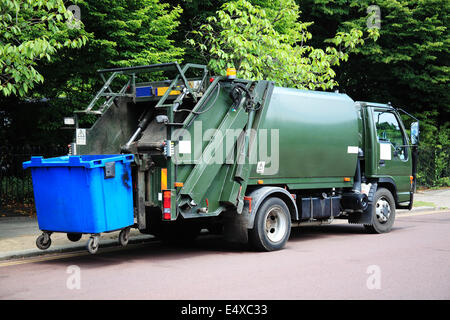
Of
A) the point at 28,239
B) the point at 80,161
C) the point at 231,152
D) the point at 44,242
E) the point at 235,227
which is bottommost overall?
the point at 28,239

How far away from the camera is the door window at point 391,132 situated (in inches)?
456

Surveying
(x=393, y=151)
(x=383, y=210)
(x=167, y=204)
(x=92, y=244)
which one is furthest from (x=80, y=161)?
(x=393, y=151)

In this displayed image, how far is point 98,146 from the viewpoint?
9.05 m

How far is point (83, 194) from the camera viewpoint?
24.7 ft

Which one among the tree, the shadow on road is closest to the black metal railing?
the tree

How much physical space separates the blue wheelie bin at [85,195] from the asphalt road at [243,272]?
21.9 inches

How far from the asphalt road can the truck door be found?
1607 mm

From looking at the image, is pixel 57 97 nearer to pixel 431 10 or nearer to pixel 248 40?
pixel 248 40

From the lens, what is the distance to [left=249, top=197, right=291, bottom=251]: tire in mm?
8883

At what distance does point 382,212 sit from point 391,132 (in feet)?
5.49

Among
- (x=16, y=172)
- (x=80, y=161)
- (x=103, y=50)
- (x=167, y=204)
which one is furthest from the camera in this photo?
(x=16, y=172)

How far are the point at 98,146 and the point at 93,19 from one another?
5454 millimetres

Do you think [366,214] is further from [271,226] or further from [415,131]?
[271,226]

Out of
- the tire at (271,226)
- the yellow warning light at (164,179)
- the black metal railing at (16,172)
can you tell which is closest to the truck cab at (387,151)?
the tire at (271,226)
